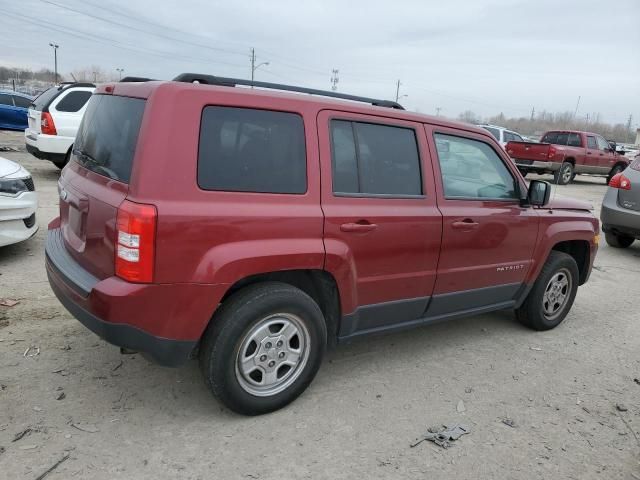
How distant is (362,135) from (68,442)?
2.42 meters

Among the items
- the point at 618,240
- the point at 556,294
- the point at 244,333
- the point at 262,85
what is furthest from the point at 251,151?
the point at 618,240

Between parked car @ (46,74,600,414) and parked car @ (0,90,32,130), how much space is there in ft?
53.7

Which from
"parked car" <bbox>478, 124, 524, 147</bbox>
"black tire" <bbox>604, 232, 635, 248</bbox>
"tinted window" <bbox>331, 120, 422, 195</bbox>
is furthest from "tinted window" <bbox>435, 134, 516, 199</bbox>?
"parked car" <bbox>478, 124, 524, 147</bbox>

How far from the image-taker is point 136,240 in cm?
252

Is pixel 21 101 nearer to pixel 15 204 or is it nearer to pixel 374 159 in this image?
pixel 15 204

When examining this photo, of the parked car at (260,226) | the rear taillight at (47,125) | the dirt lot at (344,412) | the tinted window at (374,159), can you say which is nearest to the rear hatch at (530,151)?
the dirt lot at (344,412)

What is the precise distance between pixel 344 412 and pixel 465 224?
1577mm

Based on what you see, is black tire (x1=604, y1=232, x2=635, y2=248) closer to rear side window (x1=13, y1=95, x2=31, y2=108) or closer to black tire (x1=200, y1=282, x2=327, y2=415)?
black tire (x1=200, y1=282, x2=327, y2=415)

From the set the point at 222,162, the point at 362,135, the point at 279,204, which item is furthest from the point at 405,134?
the point at 222,162

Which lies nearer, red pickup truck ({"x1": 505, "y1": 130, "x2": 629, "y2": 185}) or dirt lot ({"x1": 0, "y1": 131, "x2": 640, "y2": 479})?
dirt lot ({"x1": 0, "y1": 131, "x2": 640, "y2": 479})

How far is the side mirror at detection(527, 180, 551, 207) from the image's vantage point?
13.7 feet

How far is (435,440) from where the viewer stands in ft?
9.73

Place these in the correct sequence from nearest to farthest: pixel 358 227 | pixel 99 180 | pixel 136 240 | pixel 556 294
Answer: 1. pixel 136 240
2. pixel 99 180
3. pixel 358 227
4. pixel 556 294

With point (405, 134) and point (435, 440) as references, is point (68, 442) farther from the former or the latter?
point (405, 134)
